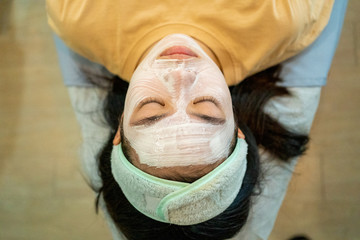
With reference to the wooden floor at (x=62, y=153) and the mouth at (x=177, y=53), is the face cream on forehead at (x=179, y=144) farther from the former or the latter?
the wooden floor at (x=62, y=153)

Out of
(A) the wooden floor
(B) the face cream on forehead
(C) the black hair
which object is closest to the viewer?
(B) the face cream on forehead

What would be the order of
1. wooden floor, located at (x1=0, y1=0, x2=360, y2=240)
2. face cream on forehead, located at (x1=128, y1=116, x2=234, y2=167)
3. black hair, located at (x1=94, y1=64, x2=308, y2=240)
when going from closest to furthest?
face cream on forehead, located at (x1=128, y1=116, x2=234, y2=167) < black hair, located at (x1=94, y1=64, x2=308, y2=240) < wooden floor, located at (x1=0, y1=0, x2=360, y2=240)

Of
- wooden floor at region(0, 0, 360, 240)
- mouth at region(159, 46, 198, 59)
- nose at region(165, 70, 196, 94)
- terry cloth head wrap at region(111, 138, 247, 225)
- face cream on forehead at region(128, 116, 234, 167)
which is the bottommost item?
wooden floor at region(0, 0, 360, 240)

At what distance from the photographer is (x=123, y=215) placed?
2.88 ft

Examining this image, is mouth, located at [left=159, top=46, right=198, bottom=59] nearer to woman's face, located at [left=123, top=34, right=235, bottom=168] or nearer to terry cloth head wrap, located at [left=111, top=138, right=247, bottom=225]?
woman's face, located at [left=123, top=34, right=235, bottom=168]

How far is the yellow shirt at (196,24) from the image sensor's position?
843 mm

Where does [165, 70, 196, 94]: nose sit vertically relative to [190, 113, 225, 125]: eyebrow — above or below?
above

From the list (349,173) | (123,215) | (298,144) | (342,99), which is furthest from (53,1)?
(349,173)

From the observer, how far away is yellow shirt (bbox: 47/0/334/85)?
33.2 inches

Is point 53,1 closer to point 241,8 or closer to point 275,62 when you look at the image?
point 241,8

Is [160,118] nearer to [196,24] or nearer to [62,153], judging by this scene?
[196,24]

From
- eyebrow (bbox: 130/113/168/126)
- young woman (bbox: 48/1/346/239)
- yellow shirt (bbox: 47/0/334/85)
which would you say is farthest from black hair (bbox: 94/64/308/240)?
eyebrow (bbox: 130/113/168/126)

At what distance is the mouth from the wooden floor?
641 millimetres

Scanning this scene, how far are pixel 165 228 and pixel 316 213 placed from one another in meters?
0.66
